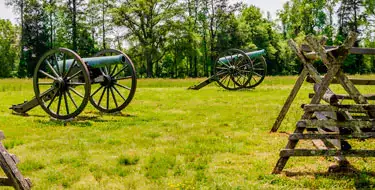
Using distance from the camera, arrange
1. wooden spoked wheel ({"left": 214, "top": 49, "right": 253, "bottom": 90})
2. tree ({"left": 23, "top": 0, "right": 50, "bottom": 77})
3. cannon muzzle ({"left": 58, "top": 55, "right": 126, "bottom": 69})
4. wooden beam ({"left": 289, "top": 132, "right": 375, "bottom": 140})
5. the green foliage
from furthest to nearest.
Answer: the green foliage, tree ({"left": 23, "top": 0, "right": 50, "bottom": 77}), wooden spoked wheel ({"left": 214, "top": 49, "right": 253, "bottom": 90}), cannon muzzle ({"left": 58, "top": 55, "right": 126, "bottom": 69}), wooden beam ({"left": 289, "top": 132, "right": 375, "bottom": 140})

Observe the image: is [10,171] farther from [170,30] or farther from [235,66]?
[170,30]

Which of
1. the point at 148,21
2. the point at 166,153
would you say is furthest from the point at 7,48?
the point at 166,153

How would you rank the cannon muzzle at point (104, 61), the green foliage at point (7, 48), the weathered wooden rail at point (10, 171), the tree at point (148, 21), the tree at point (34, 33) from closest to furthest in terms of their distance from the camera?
the weathered wooden rail at point (10, 171), the cannon muzzle at point (104, 61), the tree at point (148, 21), the tree at point (34, 33), the green foliage at point (7, 48)

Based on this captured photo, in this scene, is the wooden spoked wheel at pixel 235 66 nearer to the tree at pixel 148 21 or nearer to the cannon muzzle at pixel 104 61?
the cannon muzzle at pixel 104 61

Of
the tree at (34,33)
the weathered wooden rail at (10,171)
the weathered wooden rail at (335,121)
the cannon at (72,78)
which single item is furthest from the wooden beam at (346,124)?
the tree at (34,33)

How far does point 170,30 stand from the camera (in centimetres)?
4409

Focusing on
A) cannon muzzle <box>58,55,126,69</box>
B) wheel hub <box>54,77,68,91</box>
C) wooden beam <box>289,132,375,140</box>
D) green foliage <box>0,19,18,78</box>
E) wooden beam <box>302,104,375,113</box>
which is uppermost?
green foliage <box>0,19,18,78</box>

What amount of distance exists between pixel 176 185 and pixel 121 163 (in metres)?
1.50

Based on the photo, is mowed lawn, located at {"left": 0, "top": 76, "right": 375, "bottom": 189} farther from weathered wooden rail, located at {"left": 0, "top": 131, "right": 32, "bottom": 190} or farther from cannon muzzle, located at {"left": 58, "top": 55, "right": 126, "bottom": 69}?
cannon muzzle, located at {"left": 58, "top": 55, "right": 126, "bottom": 69}

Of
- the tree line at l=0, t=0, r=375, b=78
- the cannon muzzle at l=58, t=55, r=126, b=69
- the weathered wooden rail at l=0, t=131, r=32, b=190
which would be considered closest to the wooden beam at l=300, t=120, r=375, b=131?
the weathered wooden rail at l=0, t=131, r=32, b=190

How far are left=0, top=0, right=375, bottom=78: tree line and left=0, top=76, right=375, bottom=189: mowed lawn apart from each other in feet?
108

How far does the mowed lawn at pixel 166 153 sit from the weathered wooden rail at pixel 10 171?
2.24 feet

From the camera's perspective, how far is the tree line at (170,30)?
4438 centimetres

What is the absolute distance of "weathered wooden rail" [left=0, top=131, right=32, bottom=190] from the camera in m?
4.10
